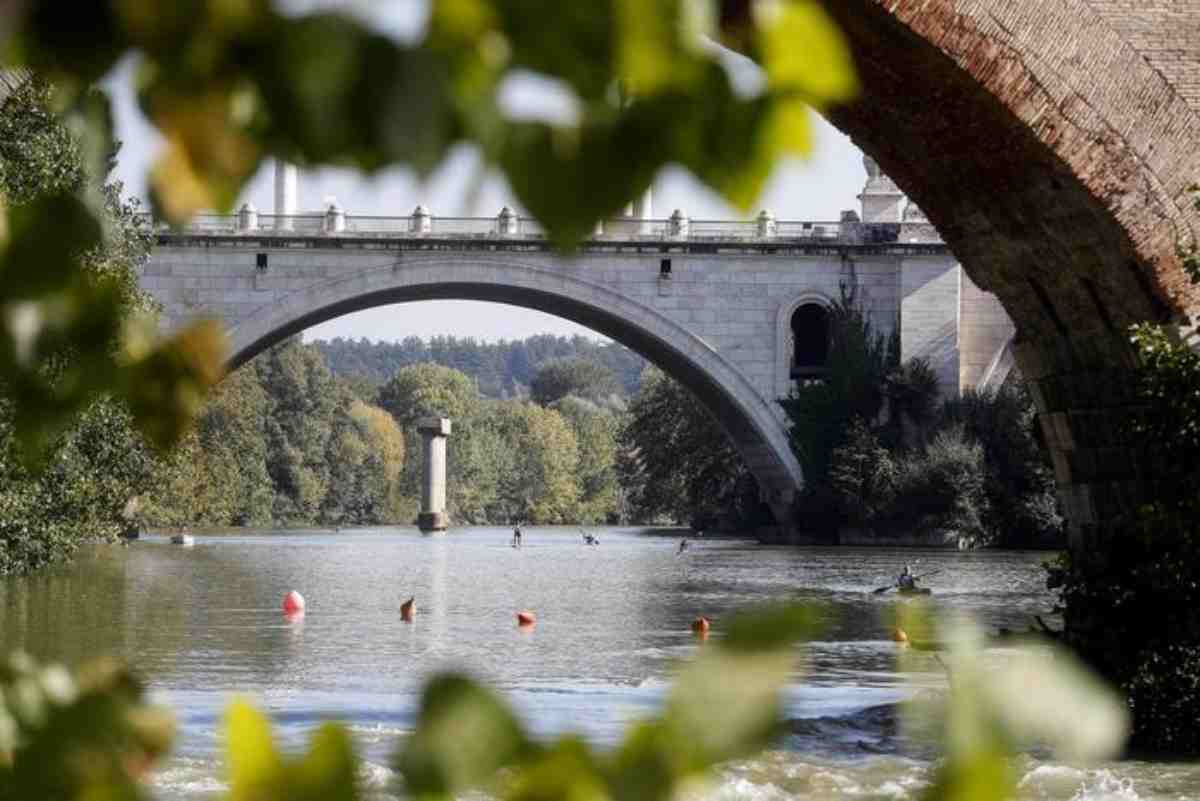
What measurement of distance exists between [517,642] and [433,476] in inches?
2368

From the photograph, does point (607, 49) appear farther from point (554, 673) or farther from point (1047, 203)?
point (554, 673)

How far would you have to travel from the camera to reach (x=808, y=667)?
15.3m

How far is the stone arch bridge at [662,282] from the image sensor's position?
47.3 m

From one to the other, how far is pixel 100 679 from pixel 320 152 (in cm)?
27

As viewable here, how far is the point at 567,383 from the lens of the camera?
491 feet

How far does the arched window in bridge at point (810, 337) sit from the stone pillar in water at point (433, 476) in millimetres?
29002

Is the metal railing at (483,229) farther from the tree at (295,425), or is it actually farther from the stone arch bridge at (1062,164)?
the stone arch bridge at (1062,164)

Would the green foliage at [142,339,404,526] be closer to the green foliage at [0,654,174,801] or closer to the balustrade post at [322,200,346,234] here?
the balustrade post at [322,200,346,234]

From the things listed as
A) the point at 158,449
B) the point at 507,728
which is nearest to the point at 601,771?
the point at 507,728

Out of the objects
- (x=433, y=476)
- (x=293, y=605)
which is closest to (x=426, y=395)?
(x=433, y=476)

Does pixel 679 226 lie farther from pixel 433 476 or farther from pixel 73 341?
pixel 73 341

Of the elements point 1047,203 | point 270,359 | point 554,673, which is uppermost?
point 270,359

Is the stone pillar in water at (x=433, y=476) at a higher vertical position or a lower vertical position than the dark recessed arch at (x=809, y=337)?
lower

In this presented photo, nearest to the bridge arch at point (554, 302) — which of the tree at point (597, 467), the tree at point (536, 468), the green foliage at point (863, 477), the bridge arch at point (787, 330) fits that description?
the bridge arch at point (787, 330)
